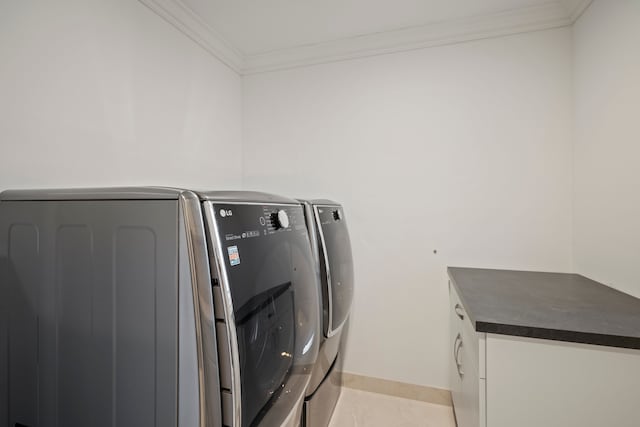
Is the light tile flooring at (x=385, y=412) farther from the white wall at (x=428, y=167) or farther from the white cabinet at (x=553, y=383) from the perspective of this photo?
the white cabinet at (x=553, y=383)

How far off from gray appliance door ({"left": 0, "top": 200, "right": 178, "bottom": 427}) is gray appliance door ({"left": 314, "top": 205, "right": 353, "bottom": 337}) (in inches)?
35.8

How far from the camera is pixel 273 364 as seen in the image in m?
0.87

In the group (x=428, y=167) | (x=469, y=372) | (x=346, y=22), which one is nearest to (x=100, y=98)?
(x=346, y=22)

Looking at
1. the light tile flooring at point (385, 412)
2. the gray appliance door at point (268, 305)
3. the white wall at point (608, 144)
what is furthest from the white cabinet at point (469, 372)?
the white wall at point (608, 144)

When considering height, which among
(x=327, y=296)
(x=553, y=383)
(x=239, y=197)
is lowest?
(x=553, y=383)

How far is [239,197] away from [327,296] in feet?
2.92

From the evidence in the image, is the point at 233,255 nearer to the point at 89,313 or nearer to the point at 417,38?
the point at 89,313

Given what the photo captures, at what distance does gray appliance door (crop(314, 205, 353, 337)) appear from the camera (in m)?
1.53

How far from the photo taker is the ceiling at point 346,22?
1.77 meters

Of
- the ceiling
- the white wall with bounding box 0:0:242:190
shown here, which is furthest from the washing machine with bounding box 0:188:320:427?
the ceiling

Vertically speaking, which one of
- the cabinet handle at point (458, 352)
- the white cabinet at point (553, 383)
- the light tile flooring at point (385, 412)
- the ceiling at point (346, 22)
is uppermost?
the ceiling at point (346, 22)

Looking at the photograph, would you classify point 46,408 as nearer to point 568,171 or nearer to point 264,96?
point 264,96

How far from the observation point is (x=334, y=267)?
5.40 feet

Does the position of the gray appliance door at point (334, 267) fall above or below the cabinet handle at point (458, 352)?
above
